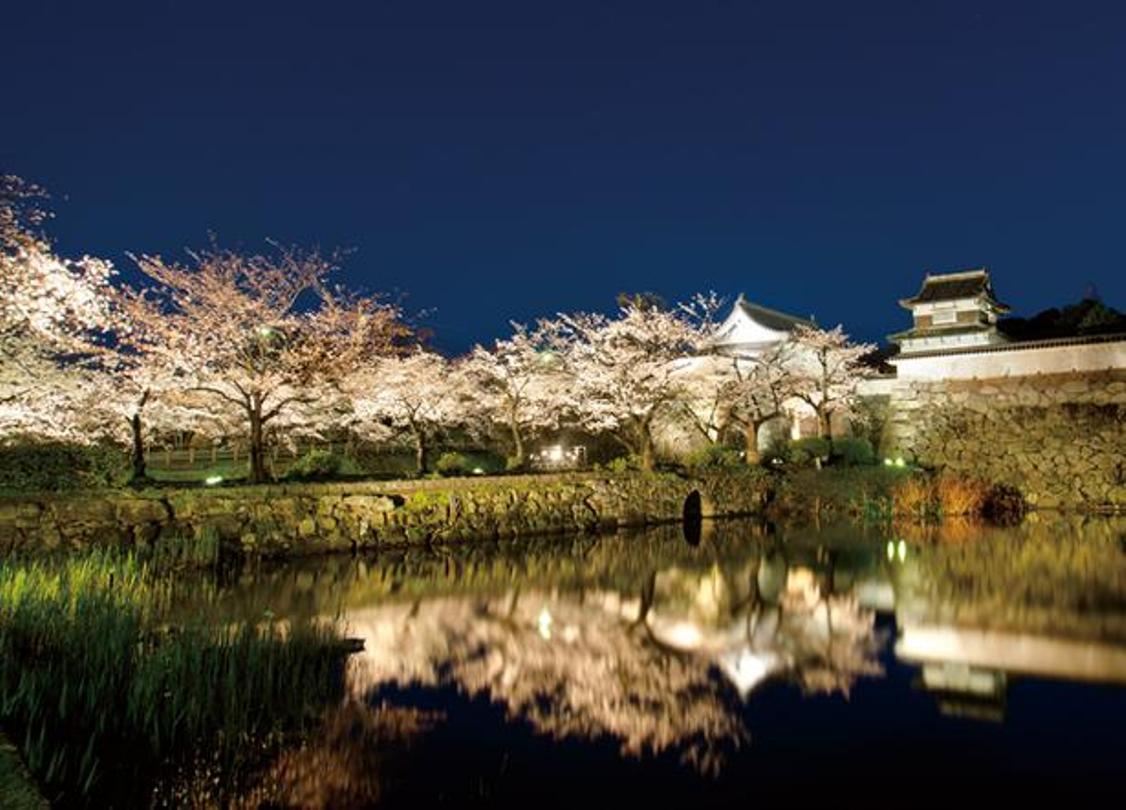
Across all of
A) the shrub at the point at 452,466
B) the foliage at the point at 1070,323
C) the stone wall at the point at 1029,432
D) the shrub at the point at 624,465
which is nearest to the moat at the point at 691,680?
the shrub at the point at 452,466

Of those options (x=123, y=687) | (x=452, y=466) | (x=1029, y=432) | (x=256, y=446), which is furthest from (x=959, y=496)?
(x=123, y=687)

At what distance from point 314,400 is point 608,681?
57.3ft

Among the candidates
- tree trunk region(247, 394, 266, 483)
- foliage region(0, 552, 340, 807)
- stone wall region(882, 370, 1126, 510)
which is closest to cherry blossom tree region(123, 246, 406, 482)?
tree trunk region(247, 394, 266, 483)

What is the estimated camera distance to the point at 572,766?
685 cm

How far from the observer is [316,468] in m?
21.5

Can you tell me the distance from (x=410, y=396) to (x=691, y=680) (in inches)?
742

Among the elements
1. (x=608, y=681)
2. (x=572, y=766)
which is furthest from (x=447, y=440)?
(x=572, y=766)

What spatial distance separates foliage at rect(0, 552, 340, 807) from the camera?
547 cm

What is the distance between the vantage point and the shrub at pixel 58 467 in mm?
15227

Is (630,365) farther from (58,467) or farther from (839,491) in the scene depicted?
(58,467)

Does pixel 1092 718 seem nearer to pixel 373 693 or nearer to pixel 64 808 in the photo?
pixel 373 693

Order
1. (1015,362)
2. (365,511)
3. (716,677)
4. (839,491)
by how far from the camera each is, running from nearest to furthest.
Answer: (716,677) → (365,511) → (839,491) → (1015,362)

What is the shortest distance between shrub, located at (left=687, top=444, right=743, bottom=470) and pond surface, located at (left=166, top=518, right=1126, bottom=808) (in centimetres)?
961

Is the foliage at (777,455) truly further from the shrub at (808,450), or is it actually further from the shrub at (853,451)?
the shrub at (853,451)
